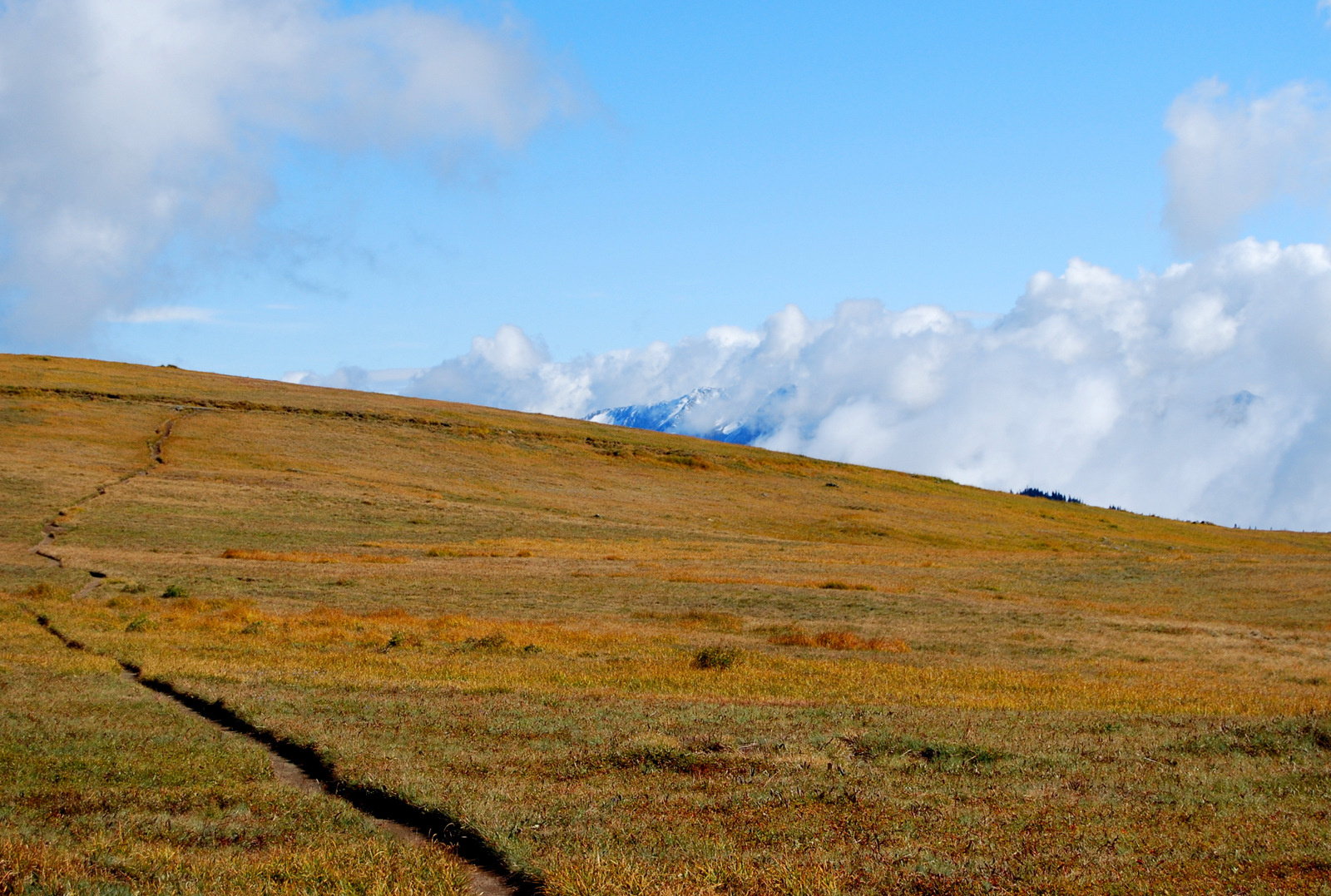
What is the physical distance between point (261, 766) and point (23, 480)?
55210 mm

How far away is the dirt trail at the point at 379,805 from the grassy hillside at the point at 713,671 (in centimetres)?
20

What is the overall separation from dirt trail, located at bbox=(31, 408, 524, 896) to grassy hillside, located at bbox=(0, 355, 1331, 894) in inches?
7.7

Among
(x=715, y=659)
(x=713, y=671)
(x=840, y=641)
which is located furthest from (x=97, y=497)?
(x=713, y=671)

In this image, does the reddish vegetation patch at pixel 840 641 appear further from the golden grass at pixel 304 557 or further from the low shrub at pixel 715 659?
the golden grass at pixel 304 557

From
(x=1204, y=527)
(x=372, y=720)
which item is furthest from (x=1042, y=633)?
(x=1204, y=527)

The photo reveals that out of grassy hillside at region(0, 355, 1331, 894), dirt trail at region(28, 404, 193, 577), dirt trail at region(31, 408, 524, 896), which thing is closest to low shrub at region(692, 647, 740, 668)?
grassy hillside at region(0, 355, 1331, 894)

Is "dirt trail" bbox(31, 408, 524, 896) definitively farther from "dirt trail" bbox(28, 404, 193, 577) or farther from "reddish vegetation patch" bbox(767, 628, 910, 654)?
"dirt trail" bbox(28, 404, 193, 577)

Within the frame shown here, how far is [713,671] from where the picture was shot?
2155 cm

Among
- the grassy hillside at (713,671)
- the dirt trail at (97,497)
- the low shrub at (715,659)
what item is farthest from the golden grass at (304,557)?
the low shrub at (715,659)

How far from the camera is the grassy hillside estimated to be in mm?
9188

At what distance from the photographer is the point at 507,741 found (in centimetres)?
1344

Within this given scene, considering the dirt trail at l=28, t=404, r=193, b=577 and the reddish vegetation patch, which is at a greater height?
the dirt trail at l=28, t=404, r=193, b=577

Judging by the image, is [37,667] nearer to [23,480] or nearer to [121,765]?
[121,765]

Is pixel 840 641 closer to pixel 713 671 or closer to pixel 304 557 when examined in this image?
pixel 713 671
